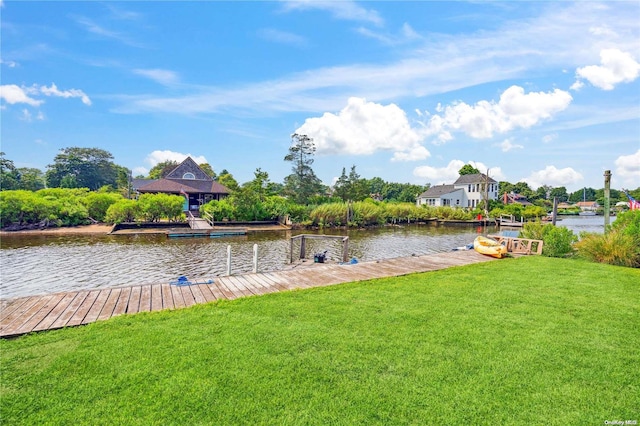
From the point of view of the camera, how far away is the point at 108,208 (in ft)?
93.5

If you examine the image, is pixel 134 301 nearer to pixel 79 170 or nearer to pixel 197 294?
pixel 197 294

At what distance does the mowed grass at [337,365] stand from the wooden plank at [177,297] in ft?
1.79

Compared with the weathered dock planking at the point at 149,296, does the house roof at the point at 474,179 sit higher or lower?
higher

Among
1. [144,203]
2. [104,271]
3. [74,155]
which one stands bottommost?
[104,271]

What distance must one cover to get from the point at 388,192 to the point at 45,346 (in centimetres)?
7809

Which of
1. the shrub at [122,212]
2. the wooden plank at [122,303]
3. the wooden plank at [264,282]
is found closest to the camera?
the wooden plank at [122,303]

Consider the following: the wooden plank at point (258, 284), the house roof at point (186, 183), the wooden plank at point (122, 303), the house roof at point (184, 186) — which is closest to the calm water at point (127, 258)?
the wooden plank at point (258, 284)

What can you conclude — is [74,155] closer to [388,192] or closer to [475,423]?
[388,192]

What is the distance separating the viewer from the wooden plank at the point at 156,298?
5746 millimetres

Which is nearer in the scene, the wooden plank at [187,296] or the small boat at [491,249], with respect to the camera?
the wooden plank at [187,296]

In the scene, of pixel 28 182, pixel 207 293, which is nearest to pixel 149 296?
pixel 207 293

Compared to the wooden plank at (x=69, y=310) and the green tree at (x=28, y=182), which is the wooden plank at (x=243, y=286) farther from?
the green tree at (x=28, y=182)

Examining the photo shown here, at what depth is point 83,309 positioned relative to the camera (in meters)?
5.59

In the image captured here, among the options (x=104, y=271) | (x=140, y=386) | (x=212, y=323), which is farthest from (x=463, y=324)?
(x=104, y=271)
